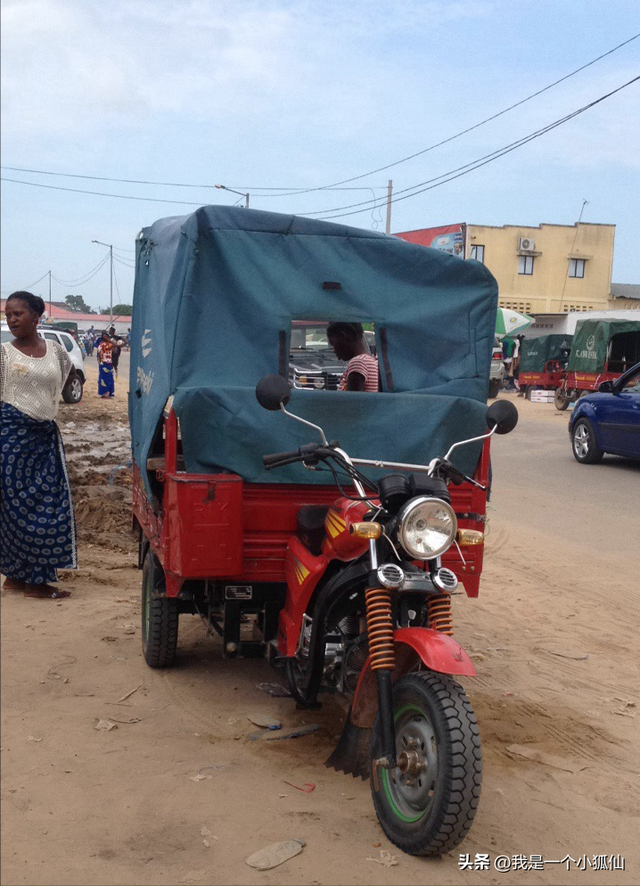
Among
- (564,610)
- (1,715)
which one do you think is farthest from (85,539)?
(1,715)

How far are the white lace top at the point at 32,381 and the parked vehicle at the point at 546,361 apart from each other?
25.7 metres

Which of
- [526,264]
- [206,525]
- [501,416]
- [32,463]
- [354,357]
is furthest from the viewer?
[526,264]

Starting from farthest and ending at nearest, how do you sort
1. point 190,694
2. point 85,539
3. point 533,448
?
point 533,448
point 85,539
point 190,694

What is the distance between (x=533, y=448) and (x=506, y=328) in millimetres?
14598

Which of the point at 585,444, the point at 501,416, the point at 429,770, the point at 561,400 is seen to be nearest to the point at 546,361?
the point at 561,400

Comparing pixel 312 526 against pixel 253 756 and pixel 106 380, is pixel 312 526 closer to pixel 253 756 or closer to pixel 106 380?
pixel 253 756

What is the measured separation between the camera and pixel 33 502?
19.6 feet

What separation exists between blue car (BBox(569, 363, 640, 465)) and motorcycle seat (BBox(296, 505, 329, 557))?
9960mm

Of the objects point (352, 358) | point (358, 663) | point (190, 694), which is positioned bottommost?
point (190, 694)

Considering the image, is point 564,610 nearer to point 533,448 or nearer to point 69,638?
point 69,638

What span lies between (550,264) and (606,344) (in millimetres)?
29869

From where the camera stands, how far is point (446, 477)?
3666 millimetres

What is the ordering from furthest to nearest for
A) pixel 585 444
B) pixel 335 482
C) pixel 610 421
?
pixel 585 444
pixel 610 421
pixel 335 482

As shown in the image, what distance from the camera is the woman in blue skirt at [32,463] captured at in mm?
5770
